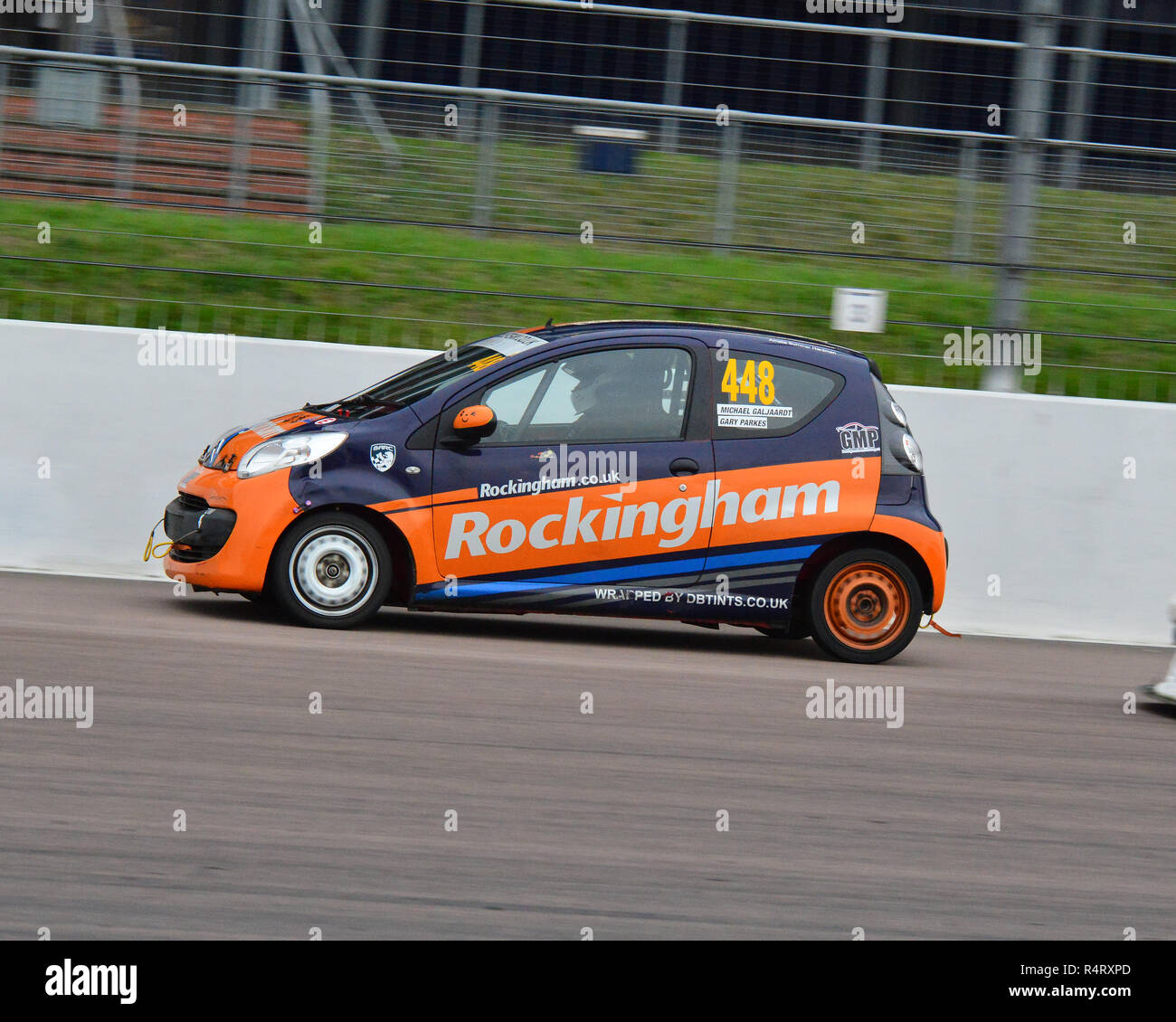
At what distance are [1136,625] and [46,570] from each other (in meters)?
6.96

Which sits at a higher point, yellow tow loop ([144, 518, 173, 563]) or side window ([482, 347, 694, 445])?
side window ([482, 347, 694, 445])

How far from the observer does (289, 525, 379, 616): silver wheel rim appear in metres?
8.48

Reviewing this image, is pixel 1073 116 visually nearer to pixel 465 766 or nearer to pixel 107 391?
pixel 107 391

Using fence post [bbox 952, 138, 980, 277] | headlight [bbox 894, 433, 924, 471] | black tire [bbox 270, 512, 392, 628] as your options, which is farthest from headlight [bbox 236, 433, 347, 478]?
fence post [bbox 952, 138, 980, 277]

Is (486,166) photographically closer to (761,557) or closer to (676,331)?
(676,331)

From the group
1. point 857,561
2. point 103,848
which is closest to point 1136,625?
point 857,561

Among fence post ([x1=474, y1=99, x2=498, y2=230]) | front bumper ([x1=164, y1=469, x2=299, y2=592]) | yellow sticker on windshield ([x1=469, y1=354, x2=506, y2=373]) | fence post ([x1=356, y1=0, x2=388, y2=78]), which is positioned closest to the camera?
front bumper ([x1=164, y1=469, x2=299, y2=592])

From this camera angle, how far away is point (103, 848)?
16.1 feet

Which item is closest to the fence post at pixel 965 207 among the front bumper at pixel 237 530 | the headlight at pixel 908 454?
the headlight at pixel 908 454

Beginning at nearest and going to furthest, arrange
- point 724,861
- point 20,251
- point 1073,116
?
point 724,861
point 20,251
point 1073,116

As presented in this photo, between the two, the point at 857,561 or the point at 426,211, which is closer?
the point at 857,561

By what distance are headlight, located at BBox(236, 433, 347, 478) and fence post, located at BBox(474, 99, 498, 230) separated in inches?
132

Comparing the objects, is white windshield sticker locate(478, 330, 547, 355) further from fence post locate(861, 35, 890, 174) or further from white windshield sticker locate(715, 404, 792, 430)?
fence post locate(861, 35, 890, 174)

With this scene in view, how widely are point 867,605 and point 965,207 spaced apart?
3.85m
